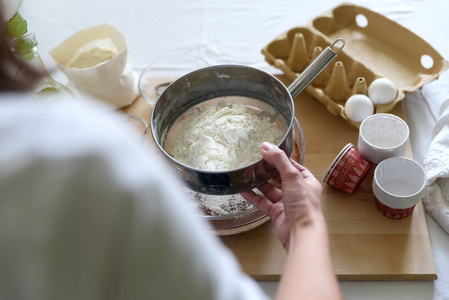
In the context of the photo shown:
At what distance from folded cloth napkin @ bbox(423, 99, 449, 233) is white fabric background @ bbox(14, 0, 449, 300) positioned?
130mm

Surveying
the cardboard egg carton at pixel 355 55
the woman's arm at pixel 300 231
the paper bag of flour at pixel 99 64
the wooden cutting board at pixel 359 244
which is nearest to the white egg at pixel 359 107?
the cardboard egg carton at pixel 355 55

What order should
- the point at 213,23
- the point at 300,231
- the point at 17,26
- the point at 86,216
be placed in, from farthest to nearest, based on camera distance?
the point at 213,23, the point at 17,26, the point at 300,231, the point at 86,216

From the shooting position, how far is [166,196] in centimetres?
33

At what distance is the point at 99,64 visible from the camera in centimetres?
98

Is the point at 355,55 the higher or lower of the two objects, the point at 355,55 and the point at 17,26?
the lower

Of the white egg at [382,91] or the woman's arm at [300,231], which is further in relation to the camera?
the white egg at [382,91]

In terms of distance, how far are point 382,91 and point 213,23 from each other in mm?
555

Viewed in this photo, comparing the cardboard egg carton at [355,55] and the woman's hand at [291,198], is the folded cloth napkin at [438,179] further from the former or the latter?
the woman's hand at [291,198]

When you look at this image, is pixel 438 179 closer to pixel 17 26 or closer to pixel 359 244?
pixel 359 244

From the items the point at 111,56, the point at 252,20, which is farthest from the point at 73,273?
the point at 252,20

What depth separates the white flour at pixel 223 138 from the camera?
798 mm

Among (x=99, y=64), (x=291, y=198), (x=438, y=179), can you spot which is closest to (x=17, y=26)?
(x=99, y=64)

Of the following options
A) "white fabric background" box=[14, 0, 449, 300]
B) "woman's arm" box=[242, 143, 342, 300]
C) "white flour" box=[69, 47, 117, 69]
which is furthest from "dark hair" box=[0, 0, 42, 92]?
"white fabric background" box=[14, 0, 449, 300]

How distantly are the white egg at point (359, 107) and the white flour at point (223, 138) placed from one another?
0.61 ft
